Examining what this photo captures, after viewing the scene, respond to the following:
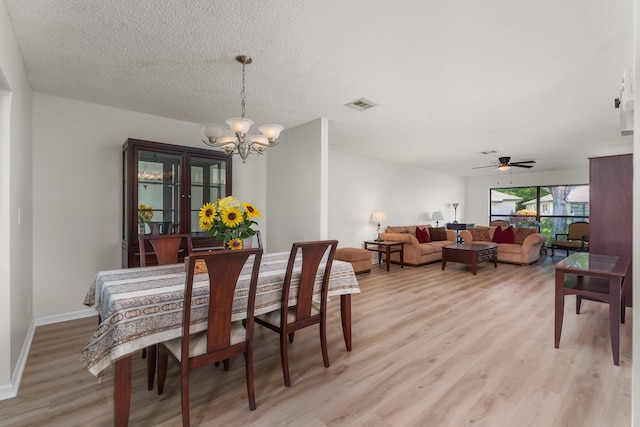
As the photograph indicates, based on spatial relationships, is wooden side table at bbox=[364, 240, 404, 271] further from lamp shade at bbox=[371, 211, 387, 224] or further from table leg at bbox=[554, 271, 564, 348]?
table leg at bbox=[554, 271, 564, 348]

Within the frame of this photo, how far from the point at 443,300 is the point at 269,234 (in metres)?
2.67

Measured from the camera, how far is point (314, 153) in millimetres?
3994

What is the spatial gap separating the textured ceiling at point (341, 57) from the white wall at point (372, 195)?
2197 mm

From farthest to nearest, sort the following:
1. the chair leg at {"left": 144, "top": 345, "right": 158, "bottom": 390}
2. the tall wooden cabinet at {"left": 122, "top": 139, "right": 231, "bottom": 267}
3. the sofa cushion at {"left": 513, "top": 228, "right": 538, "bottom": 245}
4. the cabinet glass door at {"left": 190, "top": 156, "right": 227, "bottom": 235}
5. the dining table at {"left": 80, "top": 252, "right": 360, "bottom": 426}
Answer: the sofa cushion at {"left": 513, "top": 228, "right": 538, "bottom": 245} < the cabinet glass door at {"left": 190, "top": 156, "right": 227, "bottom": 235} < the tall wooden cabinet at {"left": 122, "top": 139, "right": 231, "bottom": 267} < the chair leg at {"left": 144, "top": 345, "right": 158, "bottom": 390} < the dining table at {"left": 80, "top": 252, "right": 360, "bottom": 426}

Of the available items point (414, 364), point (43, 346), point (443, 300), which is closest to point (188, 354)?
point (414, 364)

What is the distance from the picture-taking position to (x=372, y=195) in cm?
691

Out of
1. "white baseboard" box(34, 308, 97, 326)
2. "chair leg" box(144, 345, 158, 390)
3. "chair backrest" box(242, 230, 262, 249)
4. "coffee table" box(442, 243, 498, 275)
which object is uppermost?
"chair backrest" box(242, 230, 262, 249)

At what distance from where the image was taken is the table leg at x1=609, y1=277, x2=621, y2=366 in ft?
7.57

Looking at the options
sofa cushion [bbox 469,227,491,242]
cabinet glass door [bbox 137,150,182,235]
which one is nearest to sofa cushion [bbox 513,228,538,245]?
sofa cushion [bbox 469,227,491,242]

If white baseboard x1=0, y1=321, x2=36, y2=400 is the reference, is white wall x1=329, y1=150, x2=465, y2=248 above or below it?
above

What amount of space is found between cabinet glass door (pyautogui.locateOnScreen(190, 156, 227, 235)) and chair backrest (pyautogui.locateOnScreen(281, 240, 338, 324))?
7.00ft

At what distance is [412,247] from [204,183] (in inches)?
172

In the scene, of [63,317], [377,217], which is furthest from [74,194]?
[377,217]

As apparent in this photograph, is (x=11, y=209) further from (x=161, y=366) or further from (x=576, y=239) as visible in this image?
(x=576, y=239)
